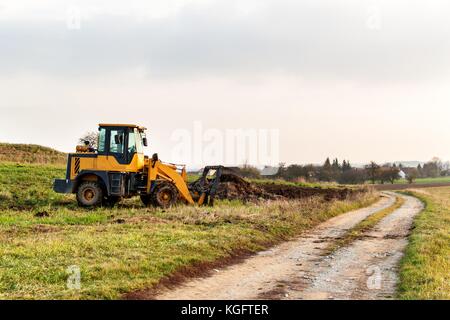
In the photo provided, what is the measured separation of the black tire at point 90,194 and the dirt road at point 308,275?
10344 mm

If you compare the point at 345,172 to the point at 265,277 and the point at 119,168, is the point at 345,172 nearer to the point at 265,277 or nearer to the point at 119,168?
the point at 119,168

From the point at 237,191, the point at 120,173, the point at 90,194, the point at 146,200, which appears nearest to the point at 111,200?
the point at 90,194

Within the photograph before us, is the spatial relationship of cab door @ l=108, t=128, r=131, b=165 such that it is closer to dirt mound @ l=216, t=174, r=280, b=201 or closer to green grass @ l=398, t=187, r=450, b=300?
dirt mound @ l=216, t=174, r=280, b=201

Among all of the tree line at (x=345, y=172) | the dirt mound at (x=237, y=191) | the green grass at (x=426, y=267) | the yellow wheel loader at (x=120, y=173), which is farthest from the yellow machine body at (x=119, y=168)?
the tree line at (x=345, y=172)

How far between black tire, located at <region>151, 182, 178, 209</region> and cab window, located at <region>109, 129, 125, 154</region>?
2485mm

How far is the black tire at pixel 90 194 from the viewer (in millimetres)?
23000

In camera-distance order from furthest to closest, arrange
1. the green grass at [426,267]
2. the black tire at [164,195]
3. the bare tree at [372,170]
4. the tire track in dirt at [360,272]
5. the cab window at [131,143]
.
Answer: the bare tree at [372,170] < the black tire at [164,195] < the cab window at [131,143] < the tire track in dirt at [360,272] < the green grass at [426,267]

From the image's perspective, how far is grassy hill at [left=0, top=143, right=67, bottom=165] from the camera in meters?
45.2

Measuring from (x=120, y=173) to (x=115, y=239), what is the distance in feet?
Result: 31.5

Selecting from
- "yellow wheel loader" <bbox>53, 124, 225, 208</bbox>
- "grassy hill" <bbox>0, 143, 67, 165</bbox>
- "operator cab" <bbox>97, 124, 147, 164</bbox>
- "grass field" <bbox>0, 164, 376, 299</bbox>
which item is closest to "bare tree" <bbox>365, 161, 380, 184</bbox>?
"grassy hill" <bbox>0, 143, 67, 165</bbox>

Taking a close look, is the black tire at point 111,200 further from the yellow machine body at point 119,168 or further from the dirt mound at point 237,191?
the dirt mound at point 237,191

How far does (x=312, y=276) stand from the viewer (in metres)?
11.2
